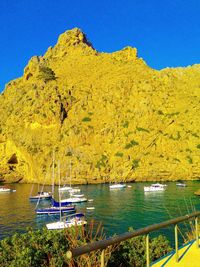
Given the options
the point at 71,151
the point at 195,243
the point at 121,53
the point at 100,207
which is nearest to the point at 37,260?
the point at 195,243

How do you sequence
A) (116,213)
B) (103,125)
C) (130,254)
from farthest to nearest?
(103,125)
(116,213)
(130,254)

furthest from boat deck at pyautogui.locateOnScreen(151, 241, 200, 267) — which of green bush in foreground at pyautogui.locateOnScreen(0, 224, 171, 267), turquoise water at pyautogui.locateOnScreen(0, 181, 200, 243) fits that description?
turquoise water at pyautogui.locateOnScreen(0, 181, 200, 243)

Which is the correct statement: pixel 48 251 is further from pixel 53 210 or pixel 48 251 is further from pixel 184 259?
pixel 53 210

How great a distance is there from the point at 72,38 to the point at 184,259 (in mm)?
190983

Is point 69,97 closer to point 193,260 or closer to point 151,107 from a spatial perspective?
point 151,107

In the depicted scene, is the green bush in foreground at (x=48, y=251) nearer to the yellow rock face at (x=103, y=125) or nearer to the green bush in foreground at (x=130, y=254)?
the green bush in foreground at (x=130, y=254)

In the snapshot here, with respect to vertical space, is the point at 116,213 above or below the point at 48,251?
below

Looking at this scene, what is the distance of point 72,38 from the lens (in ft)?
621

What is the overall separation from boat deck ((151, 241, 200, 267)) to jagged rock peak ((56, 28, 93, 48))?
187285mm

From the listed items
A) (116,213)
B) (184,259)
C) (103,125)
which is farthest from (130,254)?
(103,125)

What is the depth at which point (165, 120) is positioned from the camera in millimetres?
138750

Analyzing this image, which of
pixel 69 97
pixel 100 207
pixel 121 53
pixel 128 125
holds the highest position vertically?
pixel 121 53

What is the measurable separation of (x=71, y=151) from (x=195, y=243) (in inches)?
4928

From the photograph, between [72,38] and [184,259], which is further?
[72,38]
